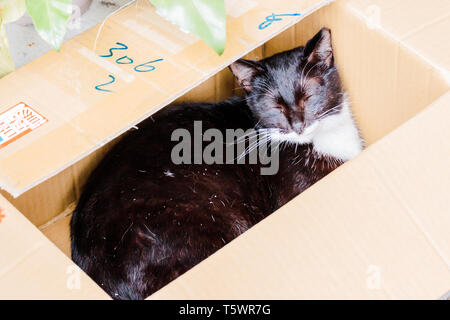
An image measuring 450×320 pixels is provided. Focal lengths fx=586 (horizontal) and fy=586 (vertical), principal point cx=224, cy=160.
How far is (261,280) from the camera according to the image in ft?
2.94

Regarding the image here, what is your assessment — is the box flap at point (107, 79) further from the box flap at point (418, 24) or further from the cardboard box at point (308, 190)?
the box flap at point (418, 24)

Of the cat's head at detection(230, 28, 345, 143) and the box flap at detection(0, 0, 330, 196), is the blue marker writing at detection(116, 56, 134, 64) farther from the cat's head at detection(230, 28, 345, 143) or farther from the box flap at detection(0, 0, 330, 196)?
the cat's head at detection(230, 28, 345, 143)

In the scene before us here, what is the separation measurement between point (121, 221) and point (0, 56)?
410 mm

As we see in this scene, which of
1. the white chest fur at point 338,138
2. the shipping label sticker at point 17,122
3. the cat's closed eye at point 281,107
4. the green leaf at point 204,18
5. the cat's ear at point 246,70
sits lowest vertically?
the white chest fur at point 338,138

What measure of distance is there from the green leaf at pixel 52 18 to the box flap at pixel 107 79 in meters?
→ 0.09

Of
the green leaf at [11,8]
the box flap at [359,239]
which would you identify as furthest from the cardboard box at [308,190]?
the green leaf at [11,8]

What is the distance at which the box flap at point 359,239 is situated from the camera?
2.93 feet

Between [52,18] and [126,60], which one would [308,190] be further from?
[52,18]

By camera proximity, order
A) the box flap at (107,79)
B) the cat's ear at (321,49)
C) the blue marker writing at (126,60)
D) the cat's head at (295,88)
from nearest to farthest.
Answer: the box flap at (107,79), the blue marker writing at (126,60), the cat's ear at (321,49), the cat's head at (295,88)

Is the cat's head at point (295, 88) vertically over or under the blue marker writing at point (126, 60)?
under

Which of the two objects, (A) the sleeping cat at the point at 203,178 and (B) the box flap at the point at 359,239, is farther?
(A) the sleeping cat at the point at 203,178

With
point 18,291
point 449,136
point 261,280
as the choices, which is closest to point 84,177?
point 18,291

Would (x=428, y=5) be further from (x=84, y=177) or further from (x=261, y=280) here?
(x=84, y=177)
